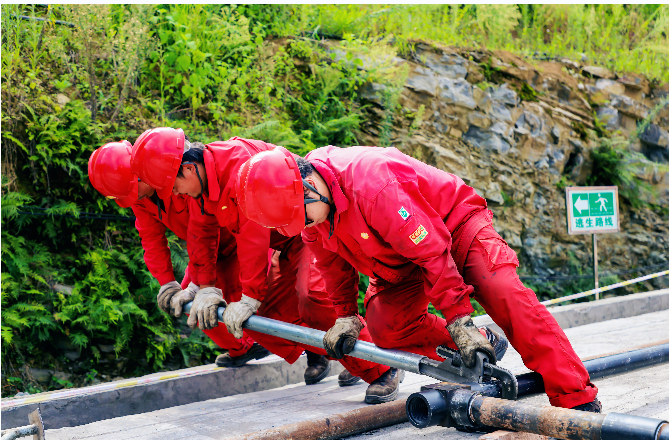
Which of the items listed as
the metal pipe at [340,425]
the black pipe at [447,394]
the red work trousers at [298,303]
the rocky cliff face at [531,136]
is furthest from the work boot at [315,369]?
the rocky cliff face at [531,136]

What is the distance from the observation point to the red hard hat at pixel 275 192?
2.57 m

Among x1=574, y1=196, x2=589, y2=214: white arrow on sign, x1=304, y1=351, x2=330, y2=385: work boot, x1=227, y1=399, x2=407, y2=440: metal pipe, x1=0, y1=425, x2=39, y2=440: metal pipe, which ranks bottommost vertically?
x1=304, y1=351, x2=330, y2=385: work boot

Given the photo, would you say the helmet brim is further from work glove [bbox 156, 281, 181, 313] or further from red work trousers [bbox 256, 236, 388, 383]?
work glove [bbox 156, 281, 181, 313]

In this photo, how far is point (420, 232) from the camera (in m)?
2.54

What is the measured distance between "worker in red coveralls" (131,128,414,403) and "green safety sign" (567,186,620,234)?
4807 mm

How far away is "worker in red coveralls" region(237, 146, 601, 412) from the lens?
2584mm

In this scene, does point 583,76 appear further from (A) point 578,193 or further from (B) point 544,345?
(B) point 544,345

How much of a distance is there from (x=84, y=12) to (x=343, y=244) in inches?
219

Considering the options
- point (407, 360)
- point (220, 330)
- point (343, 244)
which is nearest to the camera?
point (407, 360)

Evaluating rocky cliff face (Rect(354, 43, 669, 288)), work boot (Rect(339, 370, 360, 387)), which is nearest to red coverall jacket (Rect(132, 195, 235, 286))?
work boot (Rect(339, 370, 360, 387))

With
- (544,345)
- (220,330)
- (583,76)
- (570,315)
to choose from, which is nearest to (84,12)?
(220,330)

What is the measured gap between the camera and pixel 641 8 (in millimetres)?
12086

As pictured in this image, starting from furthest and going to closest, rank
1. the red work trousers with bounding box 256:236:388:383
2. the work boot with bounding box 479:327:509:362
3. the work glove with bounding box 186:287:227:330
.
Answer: the work glove with bounding box 186:287:227:330
the red work trousers with bounding box 256:236:388:383
the work boot with bounding box 479:327:509:362

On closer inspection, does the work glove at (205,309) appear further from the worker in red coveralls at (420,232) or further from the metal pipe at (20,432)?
the metal pipe at (20,432)
